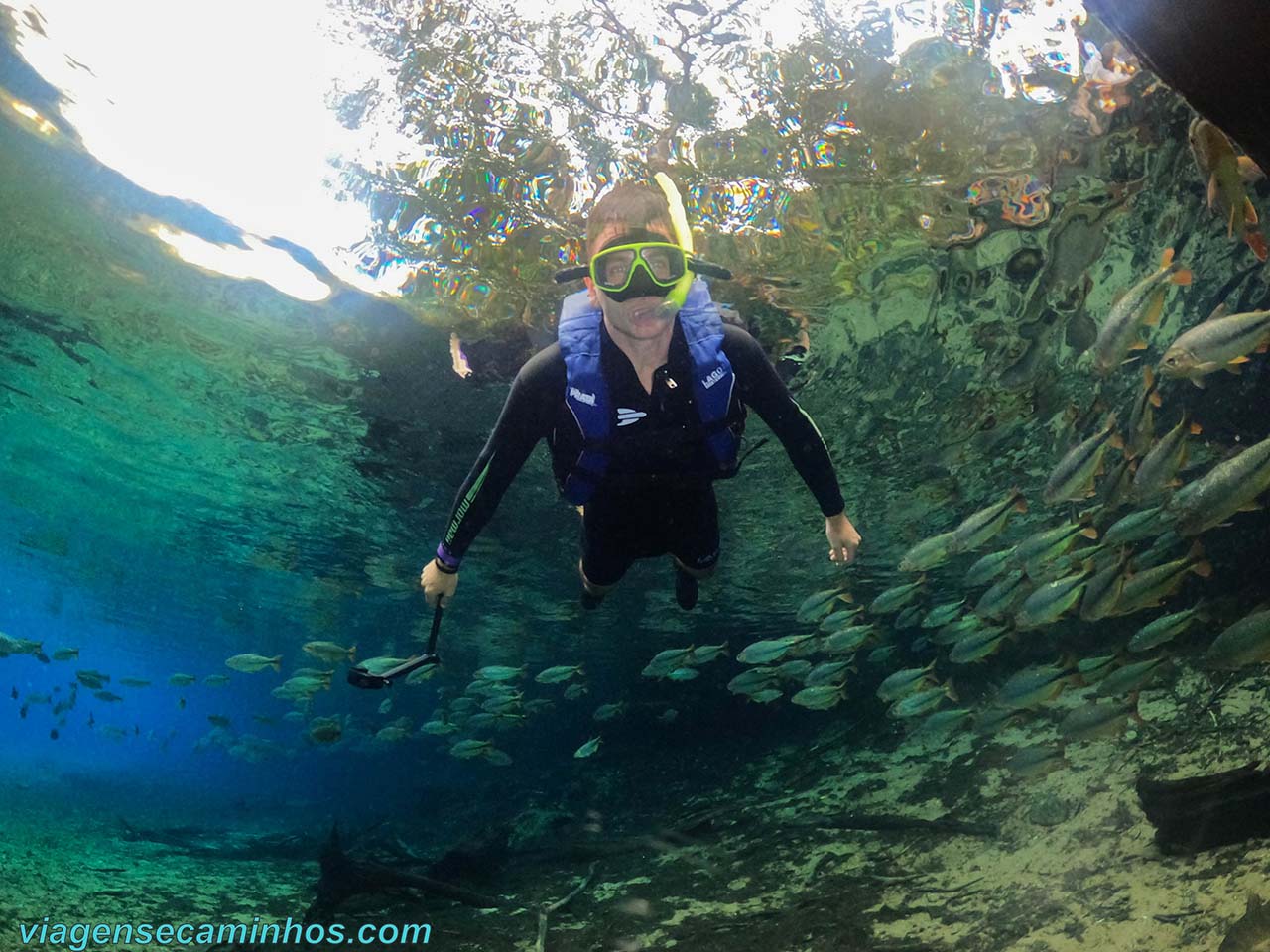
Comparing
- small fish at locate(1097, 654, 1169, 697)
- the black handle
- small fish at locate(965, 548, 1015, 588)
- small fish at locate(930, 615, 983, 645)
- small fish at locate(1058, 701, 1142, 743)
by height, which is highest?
small fish at locate(965, 548, 1015, 588)

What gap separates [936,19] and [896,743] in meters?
12.0

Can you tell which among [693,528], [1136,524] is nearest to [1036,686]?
[1136,524]

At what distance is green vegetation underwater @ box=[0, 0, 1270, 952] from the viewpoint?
6047 mm

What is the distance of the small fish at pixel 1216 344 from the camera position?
453cm

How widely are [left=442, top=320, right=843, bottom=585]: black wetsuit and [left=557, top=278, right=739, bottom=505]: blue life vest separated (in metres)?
0.06

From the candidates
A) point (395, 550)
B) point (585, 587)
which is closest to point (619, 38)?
point (585, 587)

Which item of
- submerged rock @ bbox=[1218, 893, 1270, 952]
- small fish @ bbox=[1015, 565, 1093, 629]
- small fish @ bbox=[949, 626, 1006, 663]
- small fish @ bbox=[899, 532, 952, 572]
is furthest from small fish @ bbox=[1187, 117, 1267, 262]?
small fish @ bbox=[949, 626, 1006, 663]

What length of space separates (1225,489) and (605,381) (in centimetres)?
425

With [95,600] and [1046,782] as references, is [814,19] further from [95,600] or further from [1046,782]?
[95,600]

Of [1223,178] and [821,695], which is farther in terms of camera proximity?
[821,695]

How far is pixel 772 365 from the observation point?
5977 mm

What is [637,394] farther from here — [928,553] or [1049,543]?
[1049,543]

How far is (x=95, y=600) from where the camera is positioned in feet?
124

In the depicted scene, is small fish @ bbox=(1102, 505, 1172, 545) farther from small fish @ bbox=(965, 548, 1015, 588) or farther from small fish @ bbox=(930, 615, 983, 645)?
small fish @ bbox=(930, 615, 983, 645)
